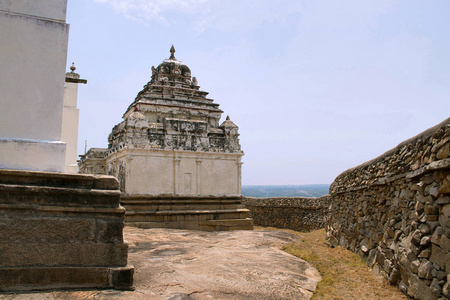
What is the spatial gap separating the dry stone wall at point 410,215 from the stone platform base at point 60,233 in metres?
3.46

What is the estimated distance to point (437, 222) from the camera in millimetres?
4328

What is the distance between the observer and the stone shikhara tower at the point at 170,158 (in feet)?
41.1

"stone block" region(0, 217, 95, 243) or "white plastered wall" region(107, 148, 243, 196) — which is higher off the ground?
"white plastered wall" region(107, 148, 243, 196)

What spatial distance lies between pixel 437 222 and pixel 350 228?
15.1 feet

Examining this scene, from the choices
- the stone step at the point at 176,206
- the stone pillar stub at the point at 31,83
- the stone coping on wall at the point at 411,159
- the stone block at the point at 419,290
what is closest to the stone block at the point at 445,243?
the stone block at the point at 419,290

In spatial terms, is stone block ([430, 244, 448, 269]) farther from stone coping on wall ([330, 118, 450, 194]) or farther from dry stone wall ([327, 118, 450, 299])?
stone coping on wall ([330, 118, 450, 194])

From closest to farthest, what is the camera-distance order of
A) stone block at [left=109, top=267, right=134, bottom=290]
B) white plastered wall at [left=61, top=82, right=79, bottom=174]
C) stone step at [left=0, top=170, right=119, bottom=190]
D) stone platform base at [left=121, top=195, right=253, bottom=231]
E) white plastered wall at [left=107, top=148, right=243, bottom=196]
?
stone step at [left=0, top=170, right=119, bottom=190] < stone block at [left=109, top=267, right=134, bottom=290] < white plastered wall at [left=61, top=82, right=79, bottom=174] < stone platform base at [left=121, top=195, right=253, bottom=231] < white plastered wall at [left=107, top=148, right=243, bottom=196]

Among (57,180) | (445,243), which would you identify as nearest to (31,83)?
(57,180)

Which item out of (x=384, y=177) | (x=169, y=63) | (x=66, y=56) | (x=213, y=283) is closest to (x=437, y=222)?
(x=384, y=177)

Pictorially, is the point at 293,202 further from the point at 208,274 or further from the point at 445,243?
the point at 445,243

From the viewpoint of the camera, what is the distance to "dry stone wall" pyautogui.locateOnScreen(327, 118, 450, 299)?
4.16m

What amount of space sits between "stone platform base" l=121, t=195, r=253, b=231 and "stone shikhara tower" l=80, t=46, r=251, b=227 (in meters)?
0.11

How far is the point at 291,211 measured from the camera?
2289 cm

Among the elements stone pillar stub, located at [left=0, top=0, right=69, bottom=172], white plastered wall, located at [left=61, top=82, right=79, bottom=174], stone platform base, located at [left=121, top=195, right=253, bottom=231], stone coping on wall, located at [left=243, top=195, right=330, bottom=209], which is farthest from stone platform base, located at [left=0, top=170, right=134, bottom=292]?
stone coping on wall, located at [left=243, top=195, right=330, bottom=209]
